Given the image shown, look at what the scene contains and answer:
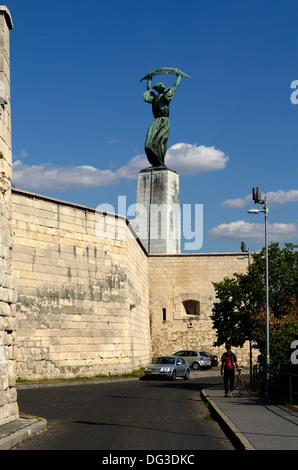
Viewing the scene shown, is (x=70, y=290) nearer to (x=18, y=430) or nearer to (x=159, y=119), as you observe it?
(x=18, y=430)

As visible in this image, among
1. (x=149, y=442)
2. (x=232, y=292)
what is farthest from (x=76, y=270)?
(x=149, y=442)

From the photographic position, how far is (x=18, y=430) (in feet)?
36.7

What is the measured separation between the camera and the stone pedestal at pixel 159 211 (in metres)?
54.8

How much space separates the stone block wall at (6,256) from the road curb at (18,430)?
257mm

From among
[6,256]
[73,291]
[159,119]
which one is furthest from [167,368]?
[159,119]

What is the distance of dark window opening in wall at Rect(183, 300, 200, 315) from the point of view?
50.5 m

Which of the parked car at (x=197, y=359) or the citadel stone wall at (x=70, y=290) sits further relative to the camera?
the parked car at (x=197, y=359)

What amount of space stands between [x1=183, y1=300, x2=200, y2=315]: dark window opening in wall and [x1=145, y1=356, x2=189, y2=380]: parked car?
14.8 m

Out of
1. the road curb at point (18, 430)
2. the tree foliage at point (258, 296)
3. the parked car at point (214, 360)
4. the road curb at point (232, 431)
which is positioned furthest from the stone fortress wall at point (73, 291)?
the road curb at point (18, 430)

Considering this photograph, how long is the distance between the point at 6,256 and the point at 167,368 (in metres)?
22.3

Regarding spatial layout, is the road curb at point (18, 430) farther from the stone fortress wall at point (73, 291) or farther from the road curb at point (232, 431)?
the stone fortress wall at point (73, 291)

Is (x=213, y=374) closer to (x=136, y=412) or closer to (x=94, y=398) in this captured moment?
(x=94, y=398)

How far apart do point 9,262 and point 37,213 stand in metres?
15.8

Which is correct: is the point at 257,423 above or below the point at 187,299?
below
